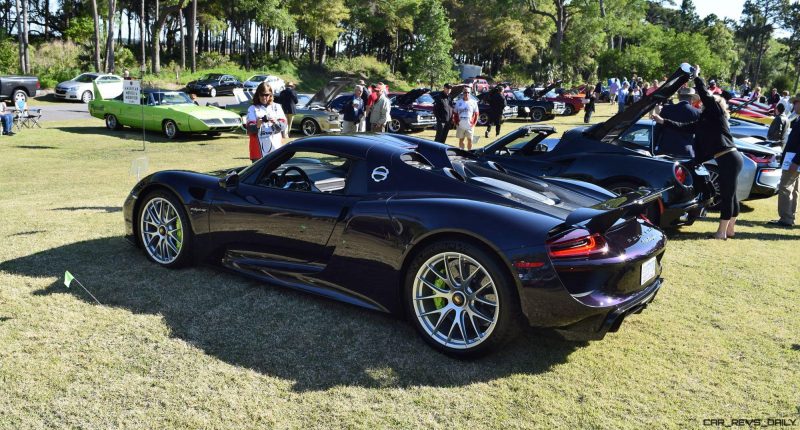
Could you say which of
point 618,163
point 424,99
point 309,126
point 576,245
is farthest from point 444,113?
point 576,245

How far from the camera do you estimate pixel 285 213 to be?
4309 mm

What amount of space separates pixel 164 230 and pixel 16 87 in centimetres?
2594

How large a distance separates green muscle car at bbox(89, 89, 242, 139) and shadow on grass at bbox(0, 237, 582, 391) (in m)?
11.4

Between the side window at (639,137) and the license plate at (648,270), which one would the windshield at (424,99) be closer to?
the side window at (639,137)

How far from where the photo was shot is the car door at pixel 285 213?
415 cm

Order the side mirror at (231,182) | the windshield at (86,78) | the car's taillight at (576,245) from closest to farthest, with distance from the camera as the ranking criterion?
the car's taillight at (576,245) < the side mirror at (231,182) < the windshield at (86,78)

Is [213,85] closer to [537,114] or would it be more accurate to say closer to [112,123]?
[112,123]

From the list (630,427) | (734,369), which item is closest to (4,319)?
(630,427)

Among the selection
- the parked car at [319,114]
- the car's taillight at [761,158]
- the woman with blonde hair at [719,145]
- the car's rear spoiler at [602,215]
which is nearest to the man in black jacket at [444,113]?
the parked car at [319,114]

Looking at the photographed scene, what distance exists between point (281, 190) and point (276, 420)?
6.45ft

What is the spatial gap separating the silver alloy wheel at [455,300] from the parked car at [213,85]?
36964 mm

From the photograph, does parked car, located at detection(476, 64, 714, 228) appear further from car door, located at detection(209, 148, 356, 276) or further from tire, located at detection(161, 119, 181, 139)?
tire, located at detection(161, 119, 181, 139)

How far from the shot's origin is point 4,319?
3971 mm

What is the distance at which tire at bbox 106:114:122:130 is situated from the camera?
18034mm
